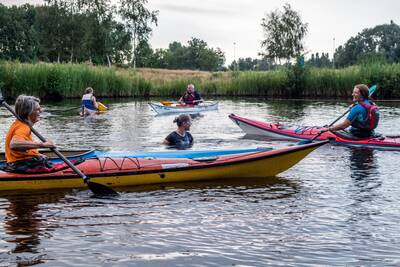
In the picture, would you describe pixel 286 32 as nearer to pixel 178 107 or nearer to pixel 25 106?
pixel 178 107

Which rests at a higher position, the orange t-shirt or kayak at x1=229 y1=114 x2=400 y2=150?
the orange t-shirt

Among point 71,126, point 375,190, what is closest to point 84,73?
point 71,126

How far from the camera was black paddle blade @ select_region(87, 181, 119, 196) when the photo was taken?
26.3 feet

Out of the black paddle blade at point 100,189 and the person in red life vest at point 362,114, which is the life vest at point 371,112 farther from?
the black paddle blade at point 100,189

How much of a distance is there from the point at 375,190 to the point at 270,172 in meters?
1.68

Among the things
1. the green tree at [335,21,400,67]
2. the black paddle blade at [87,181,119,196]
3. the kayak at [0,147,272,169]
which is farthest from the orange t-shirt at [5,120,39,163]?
the green tree at [335,21,400,67]

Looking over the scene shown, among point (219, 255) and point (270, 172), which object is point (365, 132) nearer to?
point (270, 172)

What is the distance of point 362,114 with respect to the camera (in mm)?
11789

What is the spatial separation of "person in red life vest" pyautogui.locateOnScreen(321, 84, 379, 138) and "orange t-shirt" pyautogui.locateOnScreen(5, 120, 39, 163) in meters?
6.41

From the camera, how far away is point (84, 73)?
30234 mm

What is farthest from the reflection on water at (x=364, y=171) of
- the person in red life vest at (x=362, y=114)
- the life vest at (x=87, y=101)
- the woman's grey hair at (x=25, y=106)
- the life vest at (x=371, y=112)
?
the life vest at (x=87, y=101)

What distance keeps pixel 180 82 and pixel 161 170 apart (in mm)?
26226

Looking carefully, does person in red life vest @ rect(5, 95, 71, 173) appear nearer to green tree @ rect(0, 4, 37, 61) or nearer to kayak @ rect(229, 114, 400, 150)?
kayak @ rect(229, 114, 400, 150)

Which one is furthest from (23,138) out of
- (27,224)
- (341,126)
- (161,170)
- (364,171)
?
(341,126)
